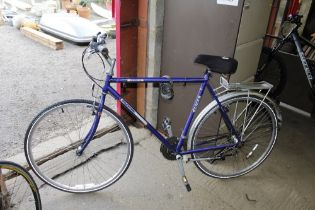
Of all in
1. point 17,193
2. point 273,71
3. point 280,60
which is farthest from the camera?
point 273,71

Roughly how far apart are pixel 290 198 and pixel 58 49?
532 cm

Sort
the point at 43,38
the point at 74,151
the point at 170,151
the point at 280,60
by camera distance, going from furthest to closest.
Answer: the point at 43,38 → the point at 280,60 → the point at 74,151 → the point at 170,151

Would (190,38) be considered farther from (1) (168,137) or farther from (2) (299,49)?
(2) (299,49)

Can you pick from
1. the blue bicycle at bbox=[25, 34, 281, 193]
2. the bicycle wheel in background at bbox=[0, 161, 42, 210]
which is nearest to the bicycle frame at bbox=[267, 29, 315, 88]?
the blue bicycle at bbox=[25, 34, 281, 193]

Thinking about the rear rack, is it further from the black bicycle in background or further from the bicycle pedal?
the black bicycle in background

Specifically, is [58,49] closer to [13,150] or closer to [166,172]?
[13,150]

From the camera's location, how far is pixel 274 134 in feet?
9.23

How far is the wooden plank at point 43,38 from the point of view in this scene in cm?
627

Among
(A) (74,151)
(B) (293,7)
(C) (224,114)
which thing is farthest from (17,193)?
(B) (293,7)

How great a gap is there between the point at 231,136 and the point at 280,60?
1856 millimetres

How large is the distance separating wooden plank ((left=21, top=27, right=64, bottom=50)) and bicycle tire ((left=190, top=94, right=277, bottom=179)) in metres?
4.46

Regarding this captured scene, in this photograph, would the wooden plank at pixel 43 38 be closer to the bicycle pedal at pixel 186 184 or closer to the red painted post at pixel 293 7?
the red painted post at pixel 293 7

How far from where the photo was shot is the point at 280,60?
4.02 m

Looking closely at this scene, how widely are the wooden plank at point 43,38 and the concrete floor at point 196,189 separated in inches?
153
